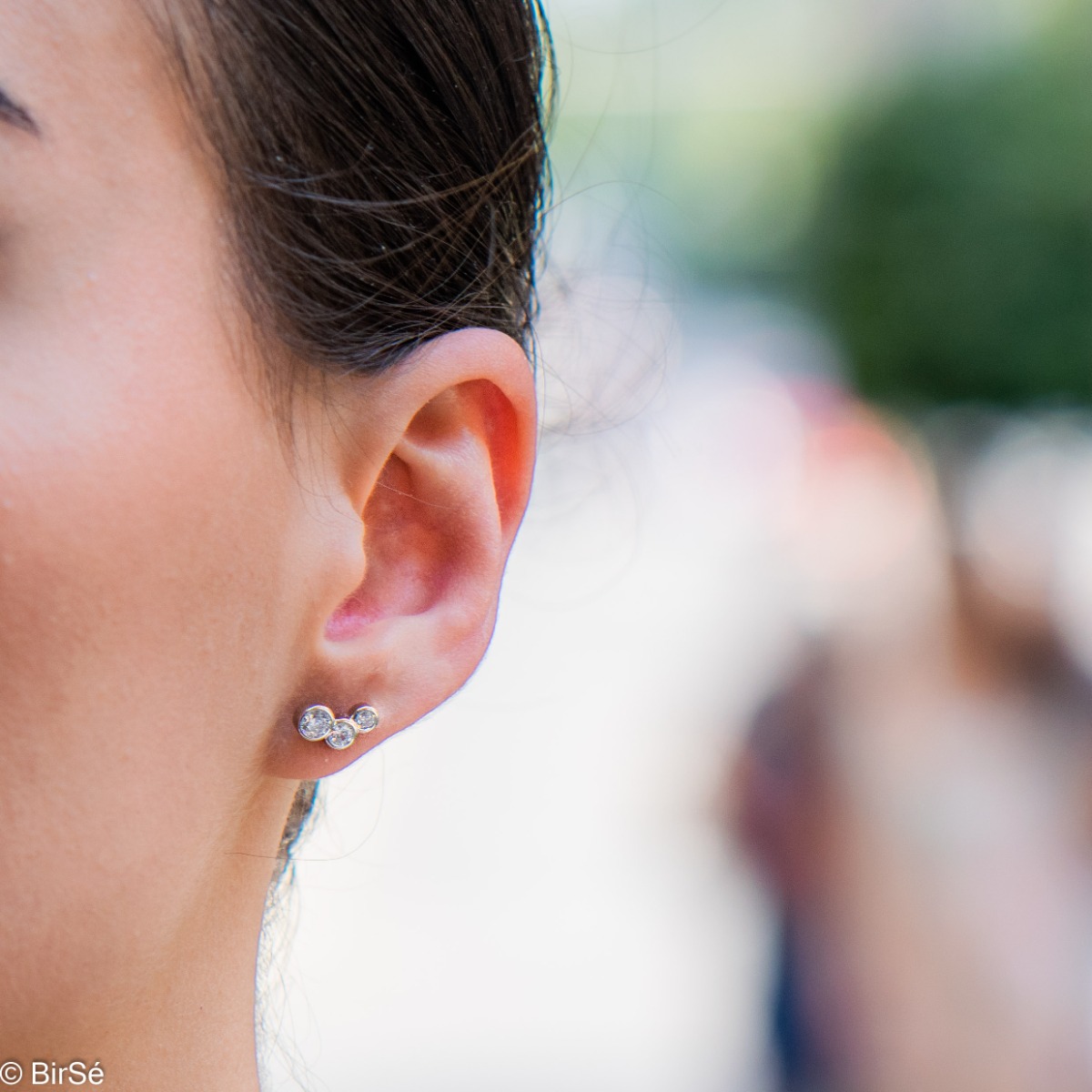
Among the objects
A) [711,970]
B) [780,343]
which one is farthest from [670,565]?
[711,970]

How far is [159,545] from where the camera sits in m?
0.98

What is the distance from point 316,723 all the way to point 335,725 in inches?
0.7

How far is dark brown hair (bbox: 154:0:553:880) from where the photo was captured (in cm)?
105

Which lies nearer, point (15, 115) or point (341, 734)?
point (15, 115)

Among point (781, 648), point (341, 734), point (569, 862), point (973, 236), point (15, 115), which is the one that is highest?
point (973, 236)

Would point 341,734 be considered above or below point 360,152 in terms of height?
below

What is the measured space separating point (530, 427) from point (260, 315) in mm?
279

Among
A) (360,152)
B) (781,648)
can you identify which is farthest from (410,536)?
(781,648)

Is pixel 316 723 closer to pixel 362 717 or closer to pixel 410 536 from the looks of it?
pixel 362 717

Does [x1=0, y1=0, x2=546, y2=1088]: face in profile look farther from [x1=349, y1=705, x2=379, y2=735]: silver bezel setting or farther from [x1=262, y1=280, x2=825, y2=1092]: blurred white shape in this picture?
[x1=262, y1=280, x2=825, y2=1092]: blurred white shape

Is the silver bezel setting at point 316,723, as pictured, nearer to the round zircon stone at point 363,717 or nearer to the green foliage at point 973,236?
the round zircon stone at point 363,717

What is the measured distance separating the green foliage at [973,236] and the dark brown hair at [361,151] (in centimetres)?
544

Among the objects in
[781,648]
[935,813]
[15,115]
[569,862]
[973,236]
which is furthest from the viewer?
[973,236]

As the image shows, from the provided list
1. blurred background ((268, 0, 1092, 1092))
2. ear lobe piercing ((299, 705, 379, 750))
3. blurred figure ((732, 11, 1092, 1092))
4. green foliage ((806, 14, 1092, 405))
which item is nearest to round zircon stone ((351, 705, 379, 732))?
ear lobe piercing ((299, 705, 379, 750))
